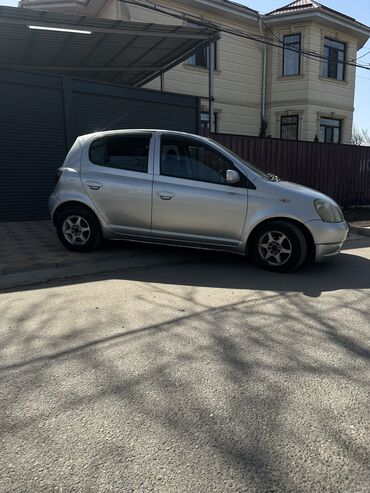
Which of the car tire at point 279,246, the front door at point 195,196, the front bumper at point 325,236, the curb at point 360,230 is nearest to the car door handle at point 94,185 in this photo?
the front door at point 195,196

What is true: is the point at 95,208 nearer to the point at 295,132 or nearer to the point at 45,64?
the point at 45,64

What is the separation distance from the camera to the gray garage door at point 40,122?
924 cm

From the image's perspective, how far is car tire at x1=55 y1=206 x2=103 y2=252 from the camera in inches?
256

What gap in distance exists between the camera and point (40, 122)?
31.4ft

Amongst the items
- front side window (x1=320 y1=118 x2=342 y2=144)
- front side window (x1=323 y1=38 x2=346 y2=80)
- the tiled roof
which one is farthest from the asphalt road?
front side window (x1=323 y1=38 x2=346 y2=80)

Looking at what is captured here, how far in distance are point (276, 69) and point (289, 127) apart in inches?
102

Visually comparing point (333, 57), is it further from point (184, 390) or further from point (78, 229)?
point (184, 390)

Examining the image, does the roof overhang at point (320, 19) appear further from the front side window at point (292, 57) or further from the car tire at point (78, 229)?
the car tire at point (78, 229)

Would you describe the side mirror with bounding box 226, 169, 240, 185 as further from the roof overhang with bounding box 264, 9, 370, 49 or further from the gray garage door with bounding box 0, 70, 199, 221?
the roof overhang with bounding box 264, 9, 370, 49

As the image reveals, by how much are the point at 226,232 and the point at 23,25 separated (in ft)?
19.4

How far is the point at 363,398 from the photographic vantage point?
2812mm

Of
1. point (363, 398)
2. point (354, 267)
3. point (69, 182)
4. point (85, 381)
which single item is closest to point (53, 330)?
point (85, 381)

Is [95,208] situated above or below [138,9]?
below

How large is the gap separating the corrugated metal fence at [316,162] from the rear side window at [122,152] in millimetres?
5405
